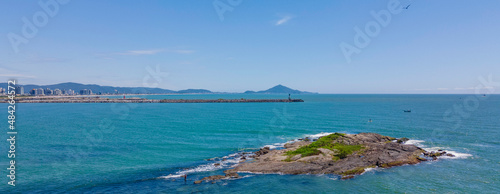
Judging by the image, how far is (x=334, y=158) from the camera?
45656 millimetres

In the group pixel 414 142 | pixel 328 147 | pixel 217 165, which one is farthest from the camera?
pixel 414 142

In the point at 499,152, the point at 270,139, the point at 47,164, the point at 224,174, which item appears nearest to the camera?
the point at 224,174

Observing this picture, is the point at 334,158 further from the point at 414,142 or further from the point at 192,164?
the point at 414,142

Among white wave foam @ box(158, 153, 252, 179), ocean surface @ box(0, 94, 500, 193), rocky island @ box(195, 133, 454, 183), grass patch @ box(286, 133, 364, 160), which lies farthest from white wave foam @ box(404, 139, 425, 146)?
white wave foam @ box(158, 153, 252, 179)

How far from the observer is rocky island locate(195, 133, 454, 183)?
4128 centimetres

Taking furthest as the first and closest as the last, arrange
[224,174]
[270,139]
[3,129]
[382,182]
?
[3,129]
[270,139]
[224,174]
[382,182]

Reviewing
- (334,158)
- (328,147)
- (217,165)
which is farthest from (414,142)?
(217,165)

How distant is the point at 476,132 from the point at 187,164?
7773cm

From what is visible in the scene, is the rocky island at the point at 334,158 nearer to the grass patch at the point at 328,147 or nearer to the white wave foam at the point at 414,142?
the grass patch at the point at 328,147

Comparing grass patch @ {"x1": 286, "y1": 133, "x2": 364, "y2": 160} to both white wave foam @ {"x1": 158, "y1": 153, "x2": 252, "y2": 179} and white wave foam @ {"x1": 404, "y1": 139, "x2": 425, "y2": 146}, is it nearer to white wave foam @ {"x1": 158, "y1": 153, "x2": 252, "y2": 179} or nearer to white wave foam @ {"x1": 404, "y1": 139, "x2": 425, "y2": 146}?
white wave foam @ {"x1": 158, "y1": 153, "x2": 252, "y2": 179}

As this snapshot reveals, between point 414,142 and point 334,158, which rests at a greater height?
point 414,142

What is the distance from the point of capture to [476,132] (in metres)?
72.4

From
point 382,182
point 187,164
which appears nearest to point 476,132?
point 382,182

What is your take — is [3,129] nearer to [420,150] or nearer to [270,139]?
[270,139]
